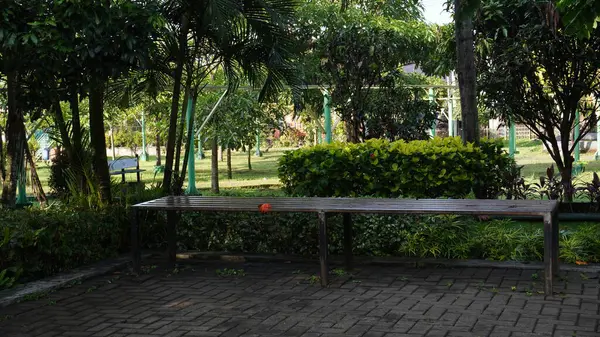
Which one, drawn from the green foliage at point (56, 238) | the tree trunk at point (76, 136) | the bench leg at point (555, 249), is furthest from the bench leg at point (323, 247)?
the tree trunk at point (76, 136)

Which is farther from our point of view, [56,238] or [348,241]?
[348,241]

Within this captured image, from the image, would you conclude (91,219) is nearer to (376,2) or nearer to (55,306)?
(55,306)

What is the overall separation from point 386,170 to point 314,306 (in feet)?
10.2

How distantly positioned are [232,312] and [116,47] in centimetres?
297

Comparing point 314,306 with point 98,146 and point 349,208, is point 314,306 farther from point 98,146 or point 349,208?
point 98,146

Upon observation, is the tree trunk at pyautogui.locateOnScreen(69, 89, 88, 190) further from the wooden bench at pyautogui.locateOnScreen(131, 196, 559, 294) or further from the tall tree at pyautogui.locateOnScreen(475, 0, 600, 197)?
the tall tree at pyautogui.locateOnScreen(475, 0, 600, 197)

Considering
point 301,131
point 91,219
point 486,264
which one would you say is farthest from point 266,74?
point 301,131

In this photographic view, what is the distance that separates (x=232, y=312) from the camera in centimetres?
552

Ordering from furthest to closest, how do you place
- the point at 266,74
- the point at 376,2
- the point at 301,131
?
1. the point at 301,131
2. the point at 376,2
3. the point at 266,74

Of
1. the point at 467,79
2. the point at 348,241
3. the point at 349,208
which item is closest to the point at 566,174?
the point at 467,79

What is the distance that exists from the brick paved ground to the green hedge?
5.52ft

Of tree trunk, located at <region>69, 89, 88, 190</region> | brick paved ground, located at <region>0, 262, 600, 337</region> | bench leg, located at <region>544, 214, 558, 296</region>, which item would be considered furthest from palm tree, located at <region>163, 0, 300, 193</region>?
bench leg, located at <region>544, 214, 558, 296</region>

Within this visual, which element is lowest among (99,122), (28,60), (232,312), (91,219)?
(232,312)

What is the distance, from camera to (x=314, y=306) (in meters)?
5.62
